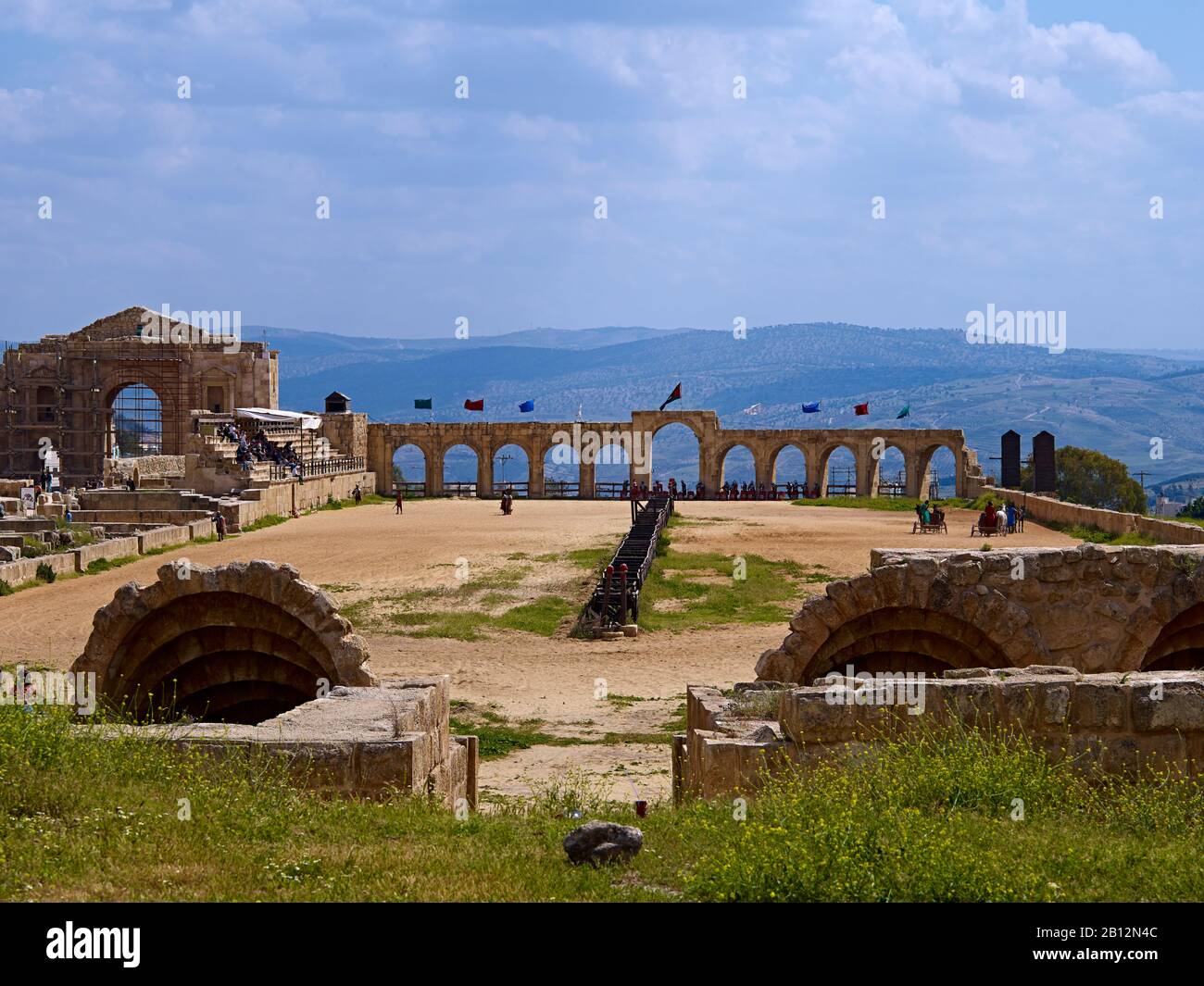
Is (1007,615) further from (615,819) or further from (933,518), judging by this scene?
(933,518)

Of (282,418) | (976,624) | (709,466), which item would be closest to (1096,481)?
(709,466)

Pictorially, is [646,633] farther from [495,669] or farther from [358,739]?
[358,739]

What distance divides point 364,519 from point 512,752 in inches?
1116

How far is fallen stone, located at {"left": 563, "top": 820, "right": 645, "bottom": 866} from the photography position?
22.0 feet

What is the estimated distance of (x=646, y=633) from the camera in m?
21.5

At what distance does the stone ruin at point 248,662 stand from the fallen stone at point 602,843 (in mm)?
2403

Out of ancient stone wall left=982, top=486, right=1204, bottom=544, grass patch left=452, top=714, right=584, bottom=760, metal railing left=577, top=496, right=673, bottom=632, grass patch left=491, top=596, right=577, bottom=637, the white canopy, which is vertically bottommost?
grass patch left=452, top=714, right=584, bottom=760

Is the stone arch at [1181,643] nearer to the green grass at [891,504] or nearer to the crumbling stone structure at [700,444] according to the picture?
the green grass at [891,504]

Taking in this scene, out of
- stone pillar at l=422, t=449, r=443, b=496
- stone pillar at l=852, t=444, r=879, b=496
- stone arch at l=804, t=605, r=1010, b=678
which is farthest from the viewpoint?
stone pillar at l=852, t=444, r=879, b=496

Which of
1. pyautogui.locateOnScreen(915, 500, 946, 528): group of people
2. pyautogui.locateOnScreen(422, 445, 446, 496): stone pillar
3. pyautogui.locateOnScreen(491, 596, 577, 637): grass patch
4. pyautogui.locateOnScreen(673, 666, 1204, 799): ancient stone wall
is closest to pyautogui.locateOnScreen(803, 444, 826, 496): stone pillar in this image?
pyautogui.locateOnScreen(422, 445, 446, 496): stone pillar

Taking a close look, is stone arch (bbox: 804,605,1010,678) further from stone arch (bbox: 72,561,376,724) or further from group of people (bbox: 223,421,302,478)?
group of people (bbox: 223,421,302,478)

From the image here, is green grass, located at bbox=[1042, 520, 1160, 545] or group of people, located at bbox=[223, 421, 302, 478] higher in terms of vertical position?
group of people, located at bbox=[223, 421, 302, 478]

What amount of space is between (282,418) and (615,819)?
4736cm
